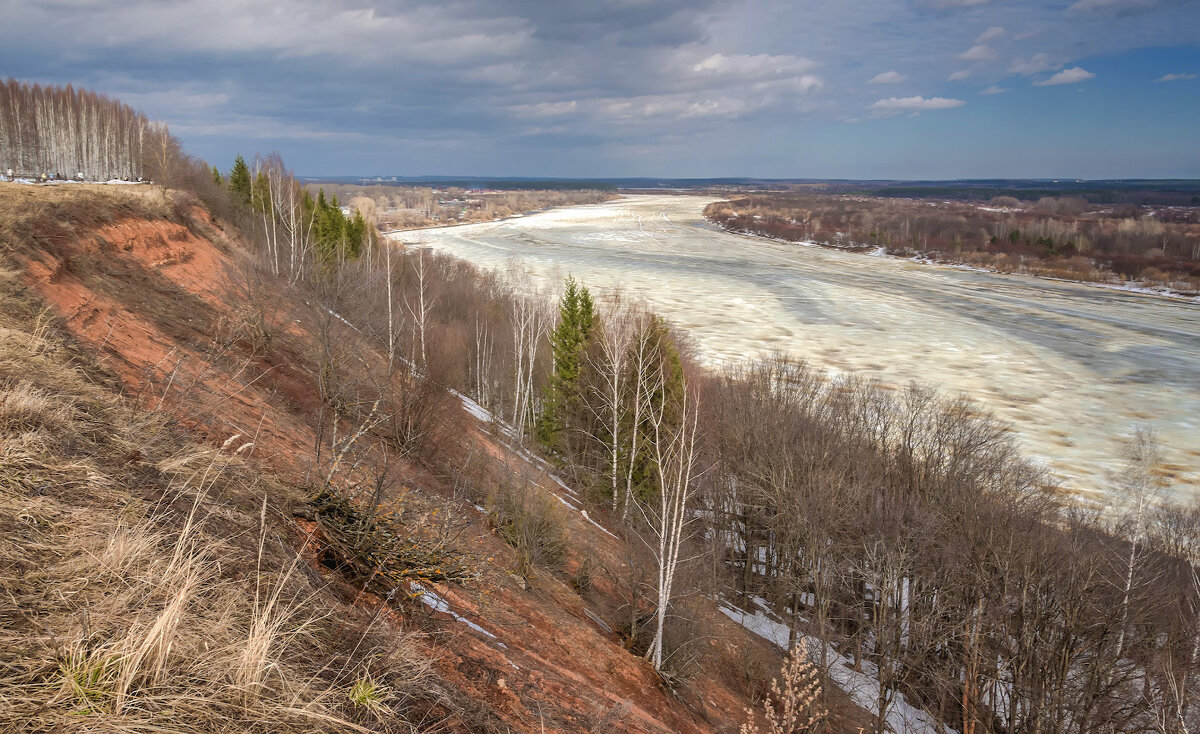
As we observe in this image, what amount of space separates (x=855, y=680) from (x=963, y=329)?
119 feet

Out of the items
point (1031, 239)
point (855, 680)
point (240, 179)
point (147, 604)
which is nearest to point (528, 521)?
point (147, 604)

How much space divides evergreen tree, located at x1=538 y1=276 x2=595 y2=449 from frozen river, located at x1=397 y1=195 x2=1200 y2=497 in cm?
1359

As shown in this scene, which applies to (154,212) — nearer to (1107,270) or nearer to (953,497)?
(953,497)

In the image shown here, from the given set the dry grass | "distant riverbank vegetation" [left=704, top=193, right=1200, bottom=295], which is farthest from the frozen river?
the dry grass

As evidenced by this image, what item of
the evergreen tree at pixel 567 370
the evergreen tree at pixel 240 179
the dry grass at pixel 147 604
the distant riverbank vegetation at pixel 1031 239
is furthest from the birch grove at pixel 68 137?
the distant riverbank vegetation at pixel 1031 239

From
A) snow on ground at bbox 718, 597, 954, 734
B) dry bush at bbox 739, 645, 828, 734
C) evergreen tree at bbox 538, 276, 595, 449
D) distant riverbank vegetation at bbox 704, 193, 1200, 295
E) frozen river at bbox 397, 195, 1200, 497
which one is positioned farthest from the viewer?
distant riverbank vegetation at bbox 704, 193, 1200, 295

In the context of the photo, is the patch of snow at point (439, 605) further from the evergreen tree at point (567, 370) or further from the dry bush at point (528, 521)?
the evergreen tree at point (567, 370)

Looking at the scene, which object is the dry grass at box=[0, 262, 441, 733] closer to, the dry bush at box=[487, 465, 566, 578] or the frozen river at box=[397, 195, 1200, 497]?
the dry bush at box=[487, 465, 566, 578]

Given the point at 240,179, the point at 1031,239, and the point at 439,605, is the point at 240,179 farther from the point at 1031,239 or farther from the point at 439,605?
the point at 1031,239

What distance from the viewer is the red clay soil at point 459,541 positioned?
6.93 meters

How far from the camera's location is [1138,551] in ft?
65.9

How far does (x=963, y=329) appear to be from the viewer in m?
49.6

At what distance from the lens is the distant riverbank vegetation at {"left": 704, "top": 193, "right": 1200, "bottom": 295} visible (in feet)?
250

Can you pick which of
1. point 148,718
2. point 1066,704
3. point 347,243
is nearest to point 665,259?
point 347,243
